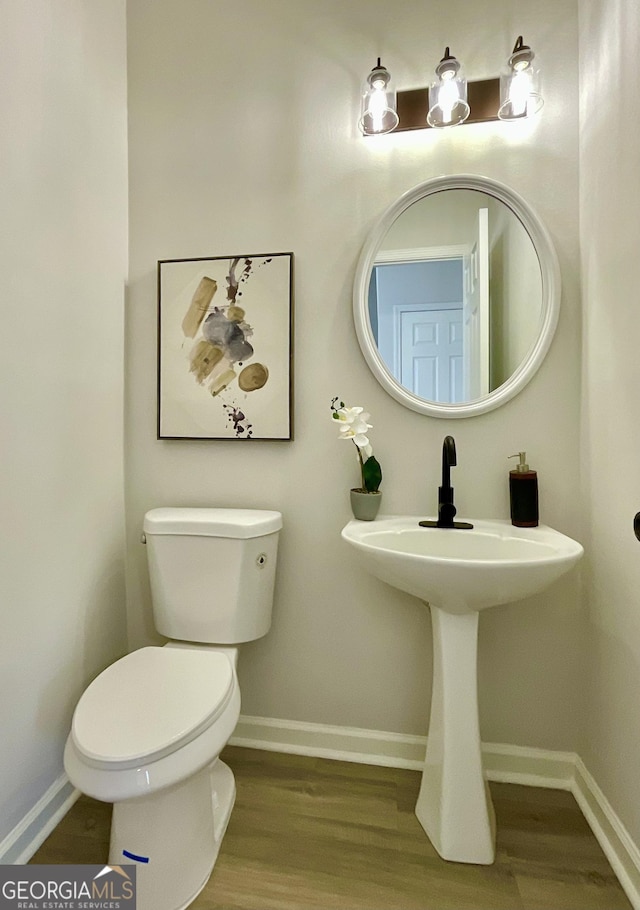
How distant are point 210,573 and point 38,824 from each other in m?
0.75

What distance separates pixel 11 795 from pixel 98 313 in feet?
4.36

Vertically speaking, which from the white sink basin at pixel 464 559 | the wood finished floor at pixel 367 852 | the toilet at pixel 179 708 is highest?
the white sink basin at pixel 464 559

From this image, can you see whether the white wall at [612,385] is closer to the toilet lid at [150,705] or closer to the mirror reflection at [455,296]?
the mirror reflection at [455,296]

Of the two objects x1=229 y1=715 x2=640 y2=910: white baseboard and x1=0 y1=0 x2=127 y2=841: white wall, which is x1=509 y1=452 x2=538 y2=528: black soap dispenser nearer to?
x1=229 y1=715 x2=640 y2=910: white baseboard

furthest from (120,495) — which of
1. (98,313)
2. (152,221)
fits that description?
(152,221)

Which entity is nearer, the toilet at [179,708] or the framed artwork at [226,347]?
the toilet at [179,708]

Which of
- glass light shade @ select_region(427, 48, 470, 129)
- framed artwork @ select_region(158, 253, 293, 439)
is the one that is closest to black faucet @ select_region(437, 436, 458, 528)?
framed artwork @ select_region(158, 253, 293, 439)

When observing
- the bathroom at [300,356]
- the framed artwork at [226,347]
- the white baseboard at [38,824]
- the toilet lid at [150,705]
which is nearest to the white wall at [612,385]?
the bathroom at [300,356]

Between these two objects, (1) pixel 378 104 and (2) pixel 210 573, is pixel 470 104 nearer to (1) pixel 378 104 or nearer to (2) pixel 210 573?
(1) pixel 378 104

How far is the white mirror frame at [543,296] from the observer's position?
4.54 feet

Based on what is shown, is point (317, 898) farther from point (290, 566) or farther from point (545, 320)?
point (545, 320)

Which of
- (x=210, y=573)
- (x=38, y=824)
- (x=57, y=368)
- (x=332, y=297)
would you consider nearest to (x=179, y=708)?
(x=210, y=573)

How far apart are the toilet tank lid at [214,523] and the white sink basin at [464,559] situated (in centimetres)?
27

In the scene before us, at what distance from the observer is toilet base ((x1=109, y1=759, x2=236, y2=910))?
3.36 ft
